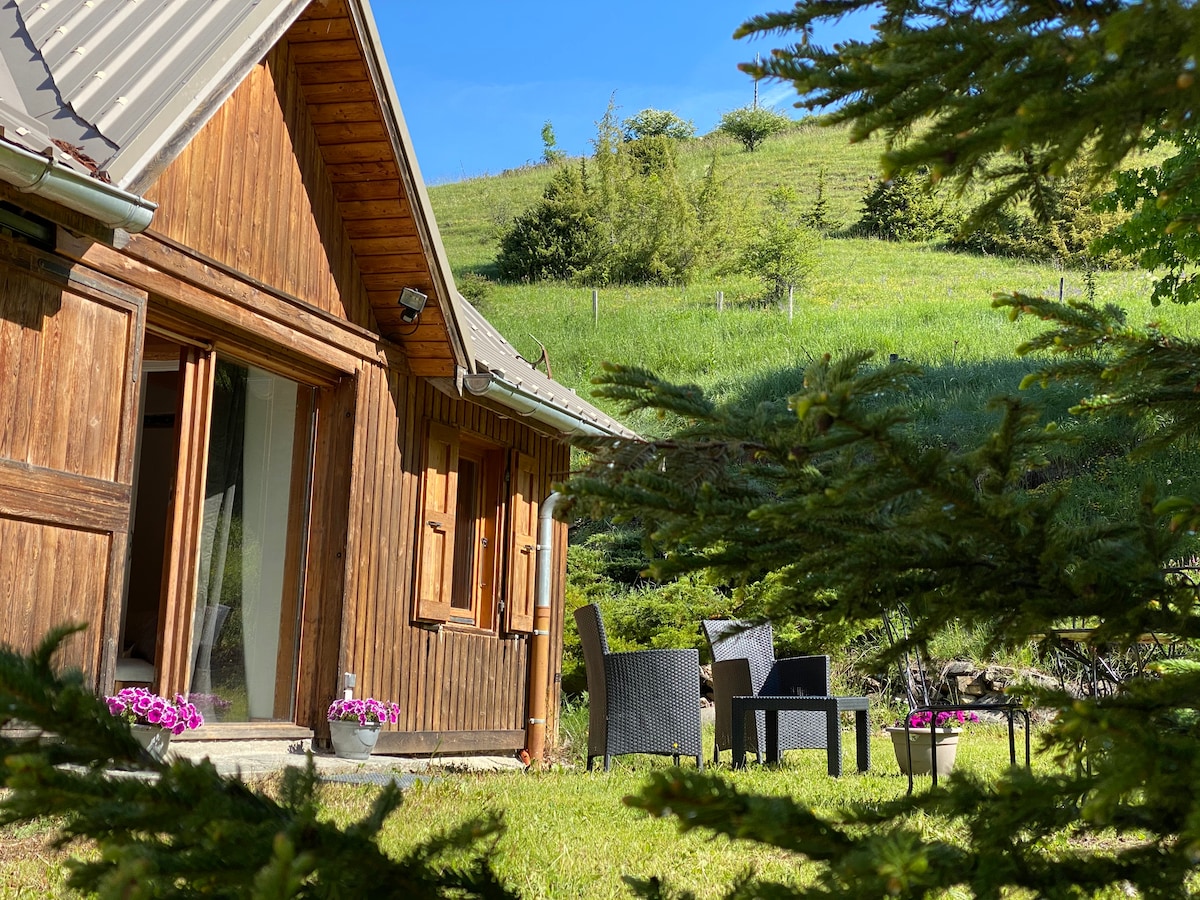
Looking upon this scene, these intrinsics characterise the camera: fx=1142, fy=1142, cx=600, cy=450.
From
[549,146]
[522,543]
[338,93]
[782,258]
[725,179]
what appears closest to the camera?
[338,93]

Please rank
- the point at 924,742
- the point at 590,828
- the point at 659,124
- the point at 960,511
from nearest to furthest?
the point at 960,511, the point at 590,828, the point at 924,742, the point at 659,124

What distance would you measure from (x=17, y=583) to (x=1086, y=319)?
12.6ft

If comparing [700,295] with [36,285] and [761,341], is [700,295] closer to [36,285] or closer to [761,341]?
[761,341]

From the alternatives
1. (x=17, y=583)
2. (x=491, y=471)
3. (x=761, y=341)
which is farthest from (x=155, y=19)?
(x=761, y=341)

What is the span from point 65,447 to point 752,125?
56.7m

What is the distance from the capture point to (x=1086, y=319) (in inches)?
82.0

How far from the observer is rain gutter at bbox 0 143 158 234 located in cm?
372

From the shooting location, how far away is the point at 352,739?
6.12 meters

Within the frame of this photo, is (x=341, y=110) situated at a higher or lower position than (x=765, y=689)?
higher

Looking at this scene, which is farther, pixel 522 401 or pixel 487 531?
pixel 487 531

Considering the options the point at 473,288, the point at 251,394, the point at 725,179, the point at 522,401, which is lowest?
the point at 251,394

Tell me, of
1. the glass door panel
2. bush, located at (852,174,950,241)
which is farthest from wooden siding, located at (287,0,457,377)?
bush, located at (852,174,950,241)

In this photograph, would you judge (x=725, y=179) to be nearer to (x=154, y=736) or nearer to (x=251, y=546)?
(x=251, y=546)

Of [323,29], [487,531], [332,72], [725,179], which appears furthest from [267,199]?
[725,179]
